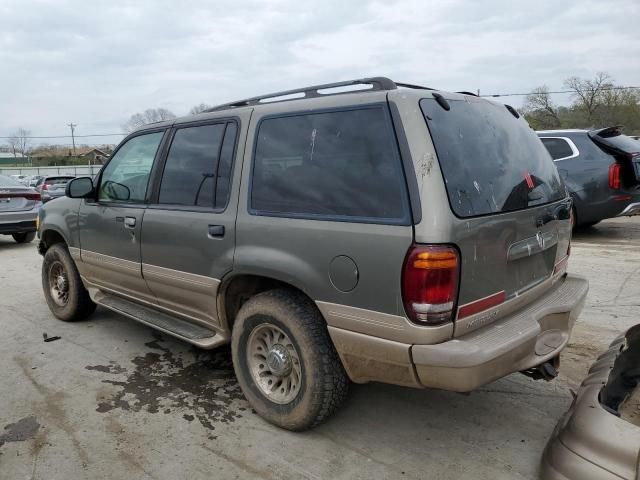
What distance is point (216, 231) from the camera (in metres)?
3.13

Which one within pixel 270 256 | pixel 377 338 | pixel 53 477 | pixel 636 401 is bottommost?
pixel 53 477

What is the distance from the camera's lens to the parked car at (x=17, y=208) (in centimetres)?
962

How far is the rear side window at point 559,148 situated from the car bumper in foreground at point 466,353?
6659 millimetres

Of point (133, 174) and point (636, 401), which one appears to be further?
point (133, 174)

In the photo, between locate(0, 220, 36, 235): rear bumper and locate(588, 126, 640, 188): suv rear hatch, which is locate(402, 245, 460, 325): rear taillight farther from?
locate(0, 220, 36, 235): rear bumper

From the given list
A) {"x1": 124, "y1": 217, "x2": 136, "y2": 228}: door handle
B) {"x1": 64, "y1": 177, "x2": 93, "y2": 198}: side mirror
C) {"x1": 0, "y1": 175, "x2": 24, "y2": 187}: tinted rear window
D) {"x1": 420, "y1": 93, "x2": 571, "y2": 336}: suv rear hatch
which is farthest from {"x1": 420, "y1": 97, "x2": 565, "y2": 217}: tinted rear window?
{"x1": 0, "y1": 175, "x2": 24, "y2": 187}: tinted rear window

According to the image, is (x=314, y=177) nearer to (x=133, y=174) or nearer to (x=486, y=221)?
(x=486, y=221)

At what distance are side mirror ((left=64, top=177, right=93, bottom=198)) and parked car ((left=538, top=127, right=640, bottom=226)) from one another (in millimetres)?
7248

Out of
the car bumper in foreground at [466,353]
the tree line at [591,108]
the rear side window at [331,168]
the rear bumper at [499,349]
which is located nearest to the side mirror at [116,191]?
the rear side window at [331,168]

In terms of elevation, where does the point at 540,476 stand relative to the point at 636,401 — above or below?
below

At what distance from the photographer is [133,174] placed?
159 inches

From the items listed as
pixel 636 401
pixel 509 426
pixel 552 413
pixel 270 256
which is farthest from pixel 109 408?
pixel 636 401

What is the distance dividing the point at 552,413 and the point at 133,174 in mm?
3467

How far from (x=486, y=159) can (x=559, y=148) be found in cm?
703
